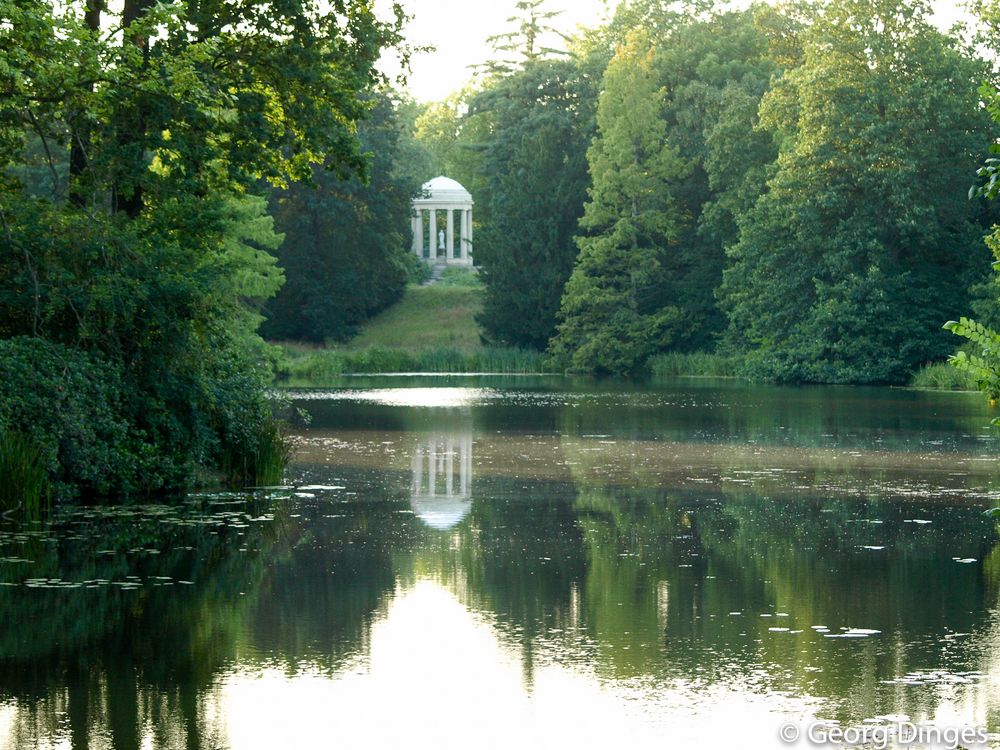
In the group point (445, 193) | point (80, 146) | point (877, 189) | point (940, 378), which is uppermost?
point (445, 193)

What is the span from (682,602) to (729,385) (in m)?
41.7

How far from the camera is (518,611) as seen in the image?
34.8 ft

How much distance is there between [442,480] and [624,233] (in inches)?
1846

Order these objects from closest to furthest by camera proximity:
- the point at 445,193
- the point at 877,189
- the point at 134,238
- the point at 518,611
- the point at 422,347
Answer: the point at 518,611
the point at 134,238
the point at 877,189
the point at 422,347
the point at 445,193

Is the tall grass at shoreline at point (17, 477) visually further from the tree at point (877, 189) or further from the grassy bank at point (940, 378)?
the tree at point (877, 189)

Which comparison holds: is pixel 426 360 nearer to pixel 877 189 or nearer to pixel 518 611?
pixel 877 189

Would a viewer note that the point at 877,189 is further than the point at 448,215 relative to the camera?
No

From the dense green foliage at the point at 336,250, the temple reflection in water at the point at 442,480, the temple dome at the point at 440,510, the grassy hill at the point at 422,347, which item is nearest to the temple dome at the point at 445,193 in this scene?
the grassy hill at the point at 422,347

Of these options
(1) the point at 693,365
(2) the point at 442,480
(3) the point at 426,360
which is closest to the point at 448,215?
(3) the point at 426,360

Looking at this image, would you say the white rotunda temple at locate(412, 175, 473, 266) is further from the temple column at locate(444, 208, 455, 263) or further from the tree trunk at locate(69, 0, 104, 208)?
the tree trunk at locate(69, 0, 104, 208)

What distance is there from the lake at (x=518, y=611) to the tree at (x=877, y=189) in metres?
33.4

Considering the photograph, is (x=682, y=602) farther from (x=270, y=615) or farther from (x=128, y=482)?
(x=128, y=482)

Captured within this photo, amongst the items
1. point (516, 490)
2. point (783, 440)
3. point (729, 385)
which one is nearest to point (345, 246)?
point (729, 385)

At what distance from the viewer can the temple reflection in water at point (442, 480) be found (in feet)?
53.7
